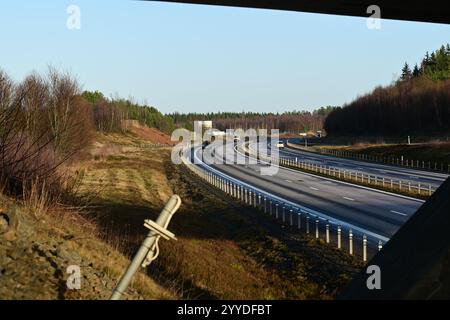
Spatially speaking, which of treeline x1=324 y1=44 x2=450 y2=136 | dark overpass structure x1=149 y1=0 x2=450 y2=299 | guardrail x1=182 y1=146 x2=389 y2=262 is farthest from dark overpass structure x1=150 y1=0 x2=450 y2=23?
treeline x1=324 y1=44 x2=450 y2=136

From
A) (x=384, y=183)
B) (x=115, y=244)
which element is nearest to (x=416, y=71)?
(x=384, y=183)

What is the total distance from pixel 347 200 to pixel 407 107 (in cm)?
9025

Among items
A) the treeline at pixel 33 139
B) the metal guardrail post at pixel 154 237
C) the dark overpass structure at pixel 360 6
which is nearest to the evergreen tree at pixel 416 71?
the treeline at pixel 33 139

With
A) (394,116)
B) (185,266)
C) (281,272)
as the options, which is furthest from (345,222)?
(394,116)

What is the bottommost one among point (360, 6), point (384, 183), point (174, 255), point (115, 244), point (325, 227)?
point (384, 183)

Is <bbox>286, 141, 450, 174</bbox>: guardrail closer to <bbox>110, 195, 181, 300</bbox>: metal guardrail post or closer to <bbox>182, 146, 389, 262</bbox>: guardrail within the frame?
<bbox>182, 146, 389, 262</bbox>: guardrail

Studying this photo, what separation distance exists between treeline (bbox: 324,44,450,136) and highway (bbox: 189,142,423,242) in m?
66.0

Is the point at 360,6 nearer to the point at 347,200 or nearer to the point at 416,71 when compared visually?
the point at 347,200

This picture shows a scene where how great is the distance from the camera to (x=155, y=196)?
35812mm

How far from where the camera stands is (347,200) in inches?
1276

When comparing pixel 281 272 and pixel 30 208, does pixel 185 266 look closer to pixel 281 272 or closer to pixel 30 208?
pixel 281 272

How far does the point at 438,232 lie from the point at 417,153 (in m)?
61.4

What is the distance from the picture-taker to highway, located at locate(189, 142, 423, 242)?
2392cm

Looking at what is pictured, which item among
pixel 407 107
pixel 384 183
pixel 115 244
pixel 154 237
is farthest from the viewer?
pixel 407 107
